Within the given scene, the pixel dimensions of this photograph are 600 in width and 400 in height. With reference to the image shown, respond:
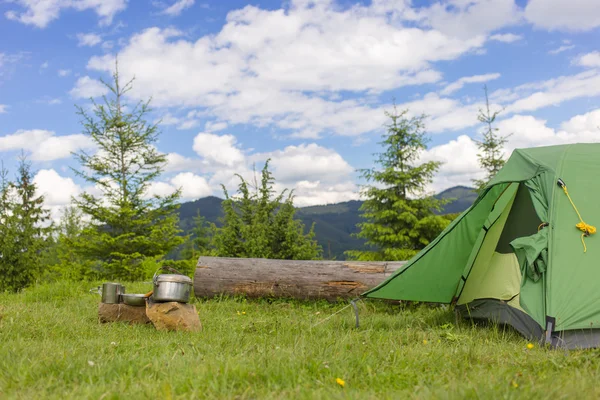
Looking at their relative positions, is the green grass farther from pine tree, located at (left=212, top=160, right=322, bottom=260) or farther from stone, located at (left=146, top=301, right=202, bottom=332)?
pine tree, located at (left=212, top=160, right=322, bottom=260)

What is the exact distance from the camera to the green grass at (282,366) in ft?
9.40

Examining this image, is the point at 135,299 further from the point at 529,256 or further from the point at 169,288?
the point at 529,256

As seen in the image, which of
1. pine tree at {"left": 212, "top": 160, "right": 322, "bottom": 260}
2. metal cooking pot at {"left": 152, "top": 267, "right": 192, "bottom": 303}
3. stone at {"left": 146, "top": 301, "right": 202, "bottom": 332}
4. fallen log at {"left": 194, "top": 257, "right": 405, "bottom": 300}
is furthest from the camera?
pine tree at {"left": 212, "top": 160, "right": 322, "bottom": 260}

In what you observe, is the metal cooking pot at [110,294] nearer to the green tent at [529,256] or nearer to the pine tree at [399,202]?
the green tent at [529,256]

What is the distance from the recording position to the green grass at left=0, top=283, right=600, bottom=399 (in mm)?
2865

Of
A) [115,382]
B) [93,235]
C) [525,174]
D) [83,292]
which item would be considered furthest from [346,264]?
[93,235]

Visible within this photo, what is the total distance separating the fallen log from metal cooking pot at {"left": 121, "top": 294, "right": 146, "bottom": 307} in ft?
6.88

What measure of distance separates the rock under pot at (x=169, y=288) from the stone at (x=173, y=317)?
0.07m

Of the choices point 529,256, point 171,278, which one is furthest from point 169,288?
point 529,256

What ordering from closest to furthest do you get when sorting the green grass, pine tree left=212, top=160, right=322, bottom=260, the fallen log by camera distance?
the green grass < the fallen log < pine tree left=212, top=160, right=322, bottom=260

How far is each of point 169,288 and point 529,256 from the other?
4070 mm

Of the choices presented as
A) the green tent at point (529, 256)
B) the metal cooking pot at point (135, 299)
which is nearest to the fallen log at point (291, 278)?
the green tent at point (529, 256)

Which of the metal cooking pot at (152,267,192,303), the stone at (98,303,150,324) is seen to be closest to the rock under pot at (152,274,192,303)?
the metal cooking pot at (152,267,192,303)

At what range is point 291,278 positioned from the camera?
8.35 metres
